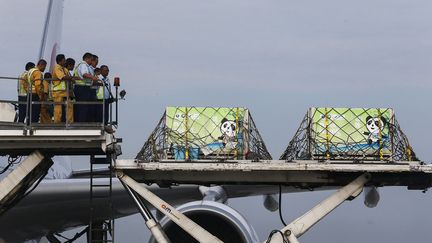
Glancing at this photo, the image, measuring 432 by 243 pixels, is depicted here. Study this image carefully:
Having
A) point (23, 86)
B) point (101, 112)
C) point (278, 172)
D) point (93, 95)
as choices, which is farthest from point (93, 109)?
point (278, 172)

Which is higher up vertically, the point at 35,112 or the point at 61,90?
the point at 61,90

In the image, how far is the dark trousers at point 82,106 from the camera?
12125 mm

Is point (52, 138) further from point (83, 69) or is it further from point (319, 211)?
point (319, 211)

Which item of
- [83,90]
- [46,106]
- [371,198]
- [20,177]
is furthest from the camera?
[371,198]

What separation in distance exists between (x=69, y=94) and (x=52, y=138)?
2.77 feet

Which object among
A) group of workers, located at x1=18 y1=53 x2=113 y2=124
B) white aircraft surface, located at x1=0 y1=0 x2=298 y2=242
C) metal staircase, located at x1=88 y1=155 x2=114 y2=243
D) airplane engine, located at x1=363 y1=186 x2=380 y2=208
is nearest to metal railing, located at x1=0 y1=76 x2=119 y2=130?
group of workers, located at x1=18 y1=53 x2=113 y2=124

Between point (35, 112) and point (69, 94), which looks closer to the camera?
point (69, 94)

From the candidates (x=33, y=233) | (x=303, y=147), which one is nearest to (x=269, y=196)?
(x=33, y=233)

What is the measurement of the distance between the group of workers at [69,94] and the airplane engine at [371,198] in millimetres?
7094

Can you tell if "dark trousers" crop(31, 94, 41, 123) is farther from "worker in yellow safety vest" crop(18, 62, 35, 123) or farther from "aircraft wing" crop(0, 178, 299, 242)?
"aircraft wing" crop(0, 178, 299, 242)

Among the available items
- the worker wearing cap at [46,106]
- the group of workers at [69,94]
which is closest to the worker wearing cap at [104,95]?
the group of workers at [69,94]

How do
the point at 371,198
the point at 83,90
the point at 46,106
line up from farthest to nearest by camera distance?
the point at 371,198, the point at 46,106, the point at 83,90

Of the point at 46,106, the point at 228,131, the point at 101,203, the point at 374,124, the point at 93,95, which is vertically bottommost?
the point at 101,203

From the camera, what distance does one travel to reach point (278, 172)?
1183 cm
